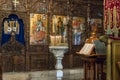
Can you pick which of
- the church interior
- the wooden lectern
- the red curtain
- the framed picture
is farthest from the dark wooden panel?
the wooden lectern

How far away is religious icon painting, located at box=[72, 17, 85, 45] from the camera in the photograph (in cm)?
1197

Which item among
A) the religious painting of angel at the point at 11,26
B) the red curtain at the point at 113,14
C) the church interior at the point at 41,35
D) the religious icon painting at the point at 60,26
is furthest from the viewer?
the religious icon painting at the point at 60,26

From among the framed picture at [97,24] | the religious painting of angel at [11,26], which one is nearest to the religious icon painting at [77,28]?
the framed picture at [97,24]

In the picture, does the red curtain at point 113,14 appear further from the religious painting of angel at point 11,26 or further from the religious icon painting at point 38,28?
the religious painting of angel at point 11,26

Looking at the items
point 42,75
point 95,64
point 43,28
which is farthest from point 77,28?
point 95,64

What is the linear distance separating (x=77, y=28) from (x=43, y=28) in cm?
177

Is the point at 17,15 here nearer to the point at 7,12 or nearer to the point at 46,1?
the point at 7,12

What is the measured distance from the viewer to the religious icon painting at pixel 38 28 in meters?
11.0

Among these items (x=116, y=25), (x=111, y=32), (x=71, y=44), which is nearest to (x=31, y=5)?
(x=71, y=44)

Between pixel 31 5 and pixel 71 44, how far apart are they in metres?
2.59

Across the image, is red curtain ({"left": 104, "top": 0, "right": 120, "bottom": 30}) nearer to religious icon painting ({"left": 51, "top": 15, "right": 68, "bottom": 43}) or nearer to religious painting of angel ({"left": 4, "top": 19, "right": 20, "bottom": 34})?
religious icon painting ({"left": 51, "top": 15, "right": 68, "bottom": 43})

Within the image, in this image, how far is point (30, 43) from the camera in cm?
1094

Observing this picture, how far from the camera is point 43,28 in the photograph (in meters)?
11.2

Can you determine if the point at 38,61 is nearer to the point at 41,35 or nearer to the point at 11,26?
the point at 41,35
